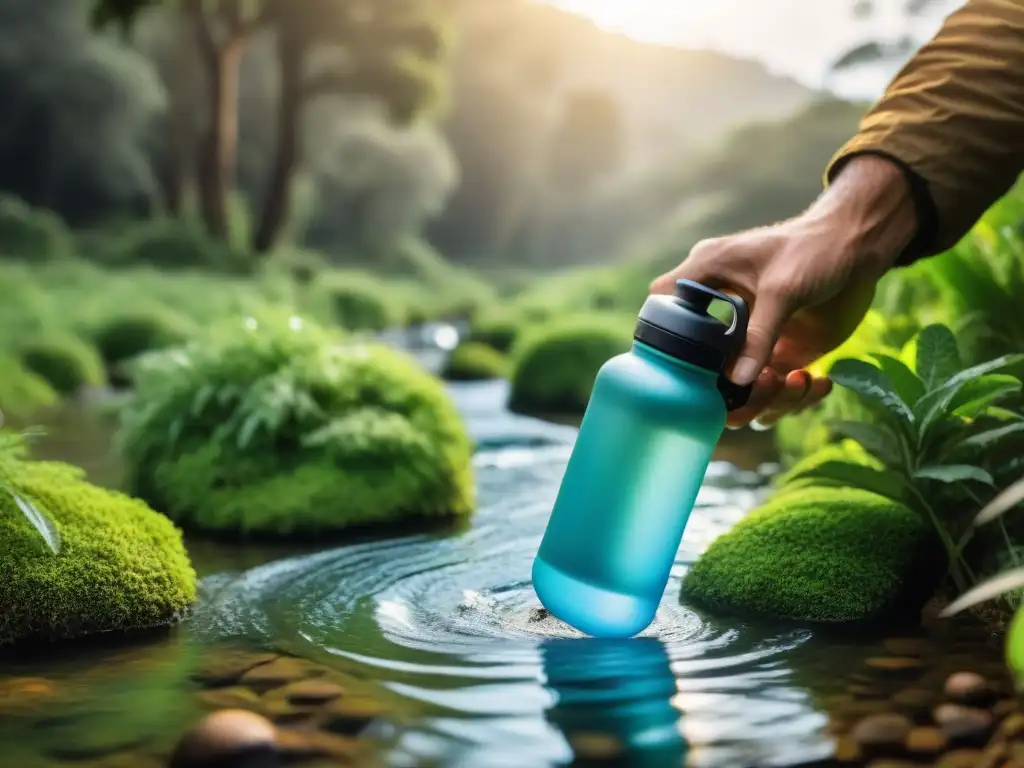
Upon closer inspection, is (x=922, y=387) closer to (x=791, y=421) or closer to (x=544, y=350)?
(x=791, y=421)

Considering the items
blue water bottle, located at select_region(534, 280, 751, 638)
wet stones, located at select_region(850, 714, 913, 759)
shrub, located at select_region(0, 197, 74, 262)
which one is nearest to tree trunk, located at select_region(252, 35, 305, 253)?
shrub, located at select_region(0, 197, 74, 262)

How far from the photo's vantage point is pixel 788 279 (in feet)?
7.06

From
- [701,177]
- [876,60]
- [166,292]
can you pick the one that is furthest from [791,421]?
[701,177]

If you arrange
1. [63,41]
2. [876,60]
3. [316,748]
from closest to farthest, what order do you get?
[316,748]
[876,60]
[63,41]

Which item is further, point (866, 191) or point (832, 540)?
point (832, 540)

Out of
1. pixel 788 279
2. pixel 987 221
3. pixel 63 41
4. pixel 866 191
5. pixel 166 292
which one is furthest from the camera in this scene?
pixel 63 41

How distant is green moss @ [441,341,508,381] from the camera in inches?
396

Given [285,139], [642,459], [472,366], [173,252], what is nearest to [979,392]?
[642,459]

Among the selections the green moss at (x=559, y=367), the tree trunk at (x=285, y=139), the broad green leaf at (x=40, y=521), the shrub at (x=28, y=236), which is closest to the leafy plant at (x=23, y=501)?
the broad green leaf at (x=40, y=521)

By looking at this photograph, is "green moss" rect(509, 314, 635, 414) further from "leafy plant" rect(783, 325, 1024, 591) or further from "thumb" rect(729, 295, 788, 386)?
"thumb" rect(729, 295, 788, 386)

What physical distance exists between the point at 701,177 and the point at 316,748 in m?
17.2

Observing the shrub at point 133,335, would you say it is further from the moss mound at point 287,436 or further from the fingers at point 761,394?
the fingers at point 761,394

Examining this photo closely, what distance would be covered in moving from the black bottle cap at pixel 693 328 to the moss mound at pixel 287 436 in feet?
6.76

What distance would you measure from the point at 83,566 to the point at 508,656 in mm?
983
